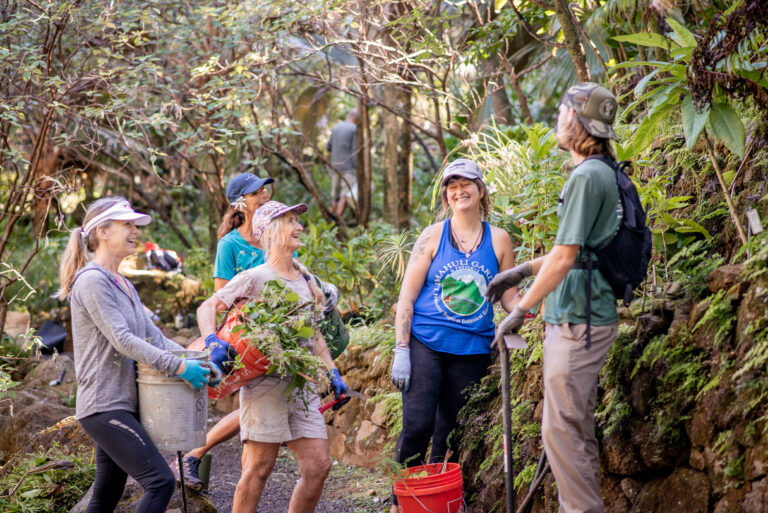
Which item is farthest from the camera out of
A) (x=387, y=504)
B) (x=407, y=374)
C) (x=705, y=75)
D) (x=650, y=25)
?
(x=650, y=25)

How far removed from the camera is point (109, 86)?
6770 mm

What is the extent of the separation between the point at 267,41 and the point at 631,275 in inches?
229

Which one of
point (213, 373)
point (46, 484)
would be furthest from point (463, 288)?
point (46, 484)

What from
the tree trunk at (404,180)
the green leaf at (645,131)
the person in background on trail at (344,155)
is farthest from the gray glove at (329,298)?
the person in background on trail at (344,155)

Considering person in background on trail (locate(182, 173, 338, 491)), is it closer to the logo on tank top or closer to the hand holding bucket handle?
the logo on tank top

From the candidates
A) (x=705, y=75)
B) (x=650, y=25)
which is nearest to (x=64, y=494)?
(x=705, y=75)

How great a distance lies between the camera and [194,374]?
11.7 feet

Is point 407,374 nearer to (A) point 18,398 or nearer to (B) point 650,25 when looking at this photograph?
(B) point 650,25

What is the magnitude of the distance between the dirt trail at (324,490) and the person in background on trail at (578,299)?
2141 mm

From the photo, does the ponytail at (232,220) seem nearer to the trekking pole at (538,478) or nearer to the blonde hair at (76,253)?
the blonde hair at (76,253)

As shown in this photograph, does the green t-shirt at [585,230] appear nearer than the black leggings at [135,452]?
Yes

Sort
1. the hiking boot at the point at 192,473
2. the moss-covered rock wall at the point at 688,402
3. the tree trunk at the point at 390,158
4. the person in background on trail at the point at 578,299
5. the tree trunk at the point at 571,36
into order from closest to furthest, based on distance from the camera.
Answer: the moss-covered rock wall at the point at 688,402 → the person in background on trail at the point at 578,299 → the hiking boot at the point at 192,473 → the tree trunk at the point at 571,36 → the tree trunk at the point at 390,158

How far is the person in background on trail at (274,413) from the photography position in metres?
3.86

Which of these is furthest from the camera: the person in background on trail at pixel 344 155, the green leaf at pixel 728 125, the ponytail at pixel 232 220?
the person in background on trail at pixel 344 155
